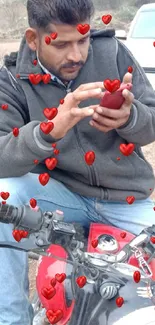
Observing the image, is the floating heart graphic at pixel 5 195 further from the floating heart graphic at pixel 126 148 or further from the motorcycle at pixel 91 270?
the floating heart graphic at pixel 126 148

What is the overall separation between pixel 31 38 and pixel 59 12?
0.26m

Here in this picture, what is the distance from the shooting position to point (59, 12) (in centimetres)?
205

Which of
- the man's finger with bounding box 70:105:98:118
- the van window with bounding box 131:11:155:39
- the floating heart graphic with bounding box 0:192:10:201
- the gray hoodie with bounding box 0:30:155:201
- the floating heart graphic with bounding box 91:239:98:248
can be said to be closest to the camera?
the man's finger with bounding box 70:105:98:118

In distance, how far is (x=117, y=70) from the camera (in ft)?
7.47

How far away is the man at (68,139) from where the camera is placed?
2.00 m

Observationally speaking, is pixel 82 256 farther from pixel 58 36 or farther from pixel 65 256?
pixel 58 36

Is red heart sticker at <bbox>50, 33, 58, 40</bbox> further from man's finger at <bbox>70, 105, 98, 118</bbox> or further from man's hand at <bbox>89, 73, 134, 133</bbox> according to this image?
man's finger at <bbox>70, 105, 98, 118</bbox>

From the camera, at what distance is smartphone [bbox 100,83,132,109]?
1.57 meters

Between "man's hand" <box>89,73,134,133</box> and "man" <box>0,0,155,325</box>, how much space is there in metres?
0.14

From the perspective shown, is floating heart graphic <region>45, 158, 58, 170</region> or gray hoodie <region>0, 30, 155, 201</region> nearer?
floating heart graphic <region>45, 158, 58, 170</region>

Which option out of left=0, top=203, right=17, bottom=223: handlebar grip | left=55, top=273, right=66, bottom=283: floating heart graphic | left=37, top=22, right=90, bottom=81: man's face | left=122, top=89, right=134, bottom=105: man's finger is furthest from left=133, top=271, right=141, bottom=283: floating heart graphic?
left=37, top=22, right=90, bottom=81: man's face

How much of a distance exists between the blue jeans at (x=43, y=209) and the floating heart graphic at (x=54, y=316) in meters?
0.24

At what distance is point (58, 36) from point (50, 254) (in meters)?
0.89

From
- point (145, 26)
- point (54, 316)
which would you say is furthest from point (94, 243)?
point (145, 26)
